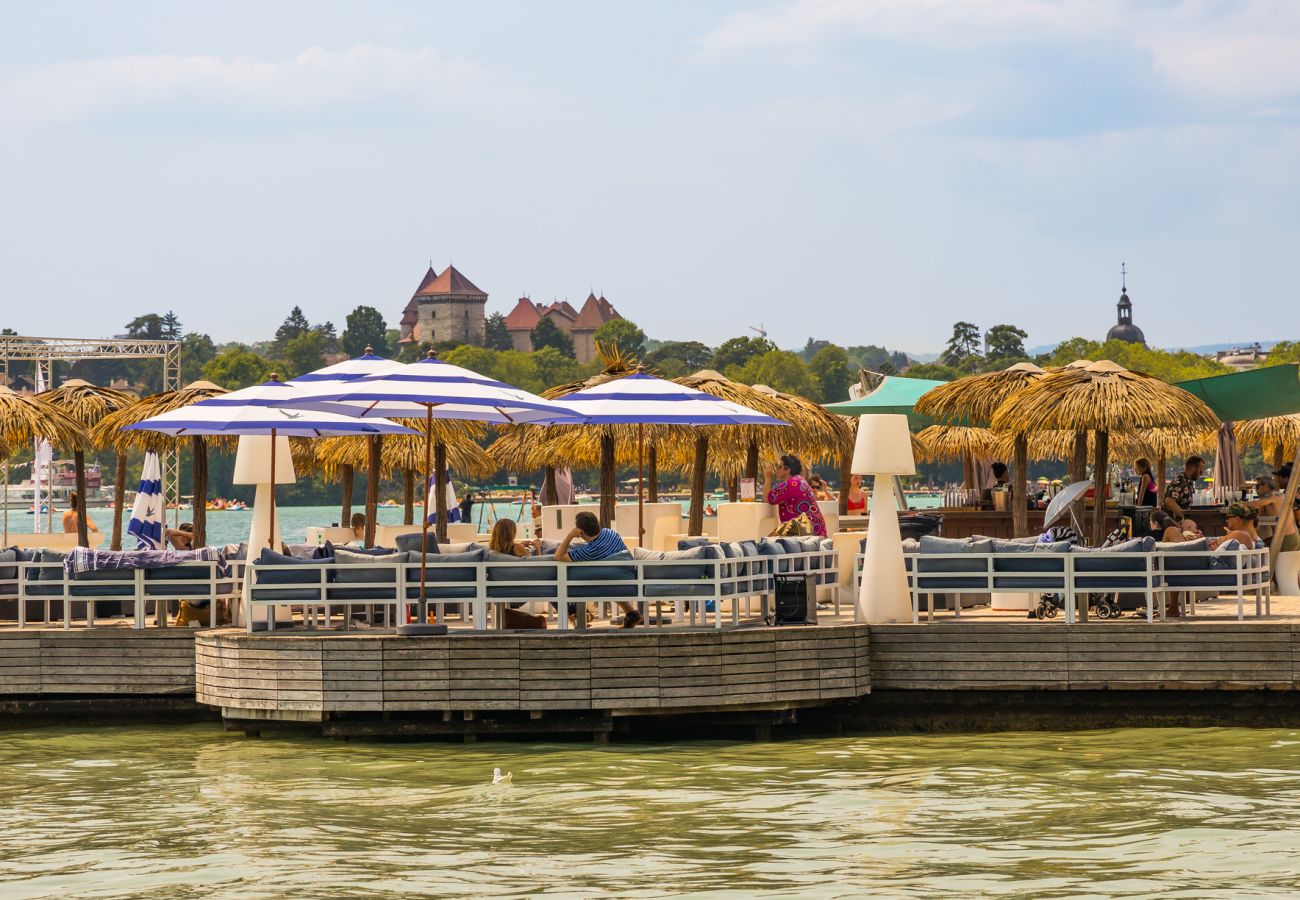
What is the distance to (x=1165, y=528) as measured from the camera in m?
16.9

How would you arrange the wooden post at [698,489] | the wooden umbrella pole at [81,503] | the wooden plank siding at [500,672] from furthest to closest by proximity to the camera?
the wooden umbrella pole at [81,503], the wooden post at [698,489], the wooden plank siding at [500,672]

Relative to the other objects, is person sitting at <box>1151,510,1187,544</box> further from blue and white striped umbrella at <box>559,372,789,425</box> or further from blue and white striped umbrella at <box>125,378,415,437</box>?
blue and white striped umbrella at <box>125,378,415,437</box>

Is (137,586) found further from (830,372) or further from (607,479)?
(830,372)

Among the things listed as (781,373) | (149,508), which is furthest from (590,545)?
(781,373)

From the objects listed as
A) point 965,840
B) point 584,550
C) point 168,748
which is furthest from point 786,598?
point 168,748

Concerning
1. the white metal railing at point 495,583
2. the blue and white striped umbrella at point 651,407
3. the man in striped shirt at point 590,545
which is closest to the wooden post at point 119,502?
the blue and white striped umbrella at point 651,407

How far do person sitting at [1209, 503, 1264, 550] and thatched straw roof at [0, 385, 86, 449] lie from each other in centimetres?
1233

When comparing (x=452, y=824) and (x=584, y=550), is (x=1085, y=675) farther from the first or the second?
(x=452, y=824)

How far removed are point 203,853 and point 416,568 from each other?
3.71 metres

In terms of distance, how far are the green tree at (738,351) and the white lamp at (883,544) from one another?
17818cm

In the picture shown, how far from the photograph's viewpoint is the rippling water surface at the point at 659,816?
988 centimetres

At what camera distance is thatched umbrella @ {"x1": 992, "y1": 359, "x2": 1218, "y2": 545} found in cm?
1834

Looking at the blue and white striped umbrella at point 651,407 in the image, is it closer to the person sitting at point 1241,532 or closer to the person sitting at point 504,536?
the person sitting at point 504,536

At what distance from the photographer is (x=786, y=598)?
1458 centimetres
